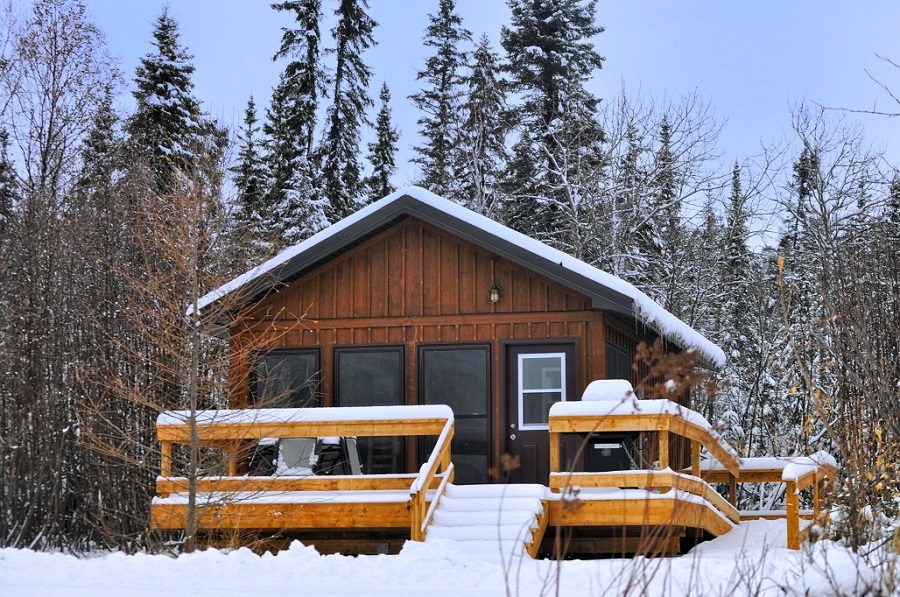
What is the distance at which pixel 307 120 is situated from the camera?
2916 centimetres

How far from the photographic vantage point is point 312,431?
11.2 meters

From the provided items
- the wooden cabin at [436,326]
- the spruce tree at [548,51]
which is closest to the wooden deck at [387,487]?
the wooden cabin at [436,326]

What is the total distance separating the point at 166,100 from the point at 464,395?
49.4 ft

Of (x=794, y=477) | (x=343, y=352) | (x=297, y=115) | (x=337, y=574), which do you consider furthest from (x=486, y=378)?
(x=297, y=115)

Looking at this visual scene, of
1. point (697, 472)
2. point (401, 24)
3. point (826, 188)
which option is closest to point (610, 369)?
point (697, 472)

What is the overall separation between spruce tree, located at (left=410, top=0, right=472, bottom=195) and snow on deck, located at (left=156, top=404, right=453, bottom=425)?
63.8 ft

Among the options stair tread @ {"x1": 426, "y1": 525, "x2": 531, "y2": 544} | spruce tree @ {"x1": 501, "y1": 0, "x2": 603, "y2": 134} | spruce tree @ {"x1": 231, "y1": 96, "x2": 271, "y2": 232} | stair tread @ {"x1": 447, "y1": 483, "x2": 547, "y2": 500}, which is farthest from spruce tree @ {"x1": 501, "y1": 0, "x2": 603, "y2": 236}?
stair tread @ {"x1": 426, "y1": 525, "x2": 531, "y2": 544}

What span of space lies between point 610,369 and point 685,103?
12258mm

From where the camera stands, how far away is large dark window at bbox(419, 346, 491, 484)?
1306cm

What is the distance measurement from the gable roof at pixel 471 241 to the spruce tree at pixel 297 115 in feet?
45.9

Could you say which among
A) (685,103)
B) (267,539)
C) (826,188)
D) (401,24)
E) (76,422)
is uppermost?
(401,24)

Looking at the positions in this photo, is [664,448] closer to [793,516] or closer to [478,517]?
[793,516]

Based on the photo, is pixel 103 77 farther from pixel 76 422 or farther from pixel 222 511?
pixel 222 511

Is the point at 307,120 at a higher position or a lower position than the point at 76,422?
higher
